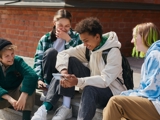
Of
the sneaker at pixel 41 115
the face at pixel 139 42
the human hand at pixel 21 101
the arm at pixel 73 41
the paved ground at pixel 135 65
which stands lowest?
the paved ground at pixel 135 65

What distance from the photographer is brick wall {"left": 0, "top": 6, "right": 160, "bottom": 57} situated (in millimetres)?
6302

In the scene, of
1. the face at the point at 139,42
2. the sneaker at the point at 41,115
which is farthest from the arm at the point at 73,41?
the face at the point at 139,42

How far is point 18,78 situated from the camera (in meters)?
4.20

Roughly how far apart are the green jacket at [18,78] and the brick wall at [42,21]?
7.22 ft

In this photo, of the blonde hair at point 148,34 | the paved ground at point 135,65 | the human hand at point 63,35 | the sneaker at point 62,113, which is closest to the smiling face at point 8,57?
the human hand at point 63,35

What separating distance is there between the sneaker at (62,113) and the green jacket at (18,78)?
0.39 m

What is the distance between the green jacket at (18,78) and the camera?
154 inches

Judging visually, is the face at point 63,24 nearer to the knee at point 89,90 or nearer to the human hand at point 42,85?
the human hand at point 42,85

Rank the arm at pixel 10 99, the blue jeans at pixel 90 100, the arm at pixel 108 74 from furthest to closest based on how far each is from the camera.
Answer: the arm at pixel 10 99 < the arm at pixel 108 74 < the blue jeans at pixel 90 100

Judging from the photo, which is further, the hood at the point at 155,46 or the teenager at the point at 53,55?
the teenager at the point at 53,55

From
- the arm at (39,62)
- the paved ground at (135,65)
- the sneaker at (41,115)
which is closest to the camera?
the sneaker at (41,115)

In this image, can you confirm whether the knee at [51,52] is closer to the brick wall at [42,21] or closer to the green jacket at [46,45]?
the green jacket at [46,45]

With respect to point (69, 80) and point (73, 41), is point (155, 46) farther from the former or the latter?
point (73, 41)

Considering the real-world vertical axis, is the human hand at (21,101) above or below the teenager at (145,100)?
below
